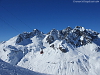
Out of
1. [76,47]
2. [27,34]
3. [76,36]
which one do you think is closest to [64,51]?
[76,47]

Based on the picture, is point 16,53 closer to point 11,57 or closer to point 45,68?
point 11,57

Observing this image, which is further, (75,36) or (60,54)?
(75,36)

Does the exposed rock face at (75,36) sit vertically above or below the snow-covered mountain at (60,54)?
above

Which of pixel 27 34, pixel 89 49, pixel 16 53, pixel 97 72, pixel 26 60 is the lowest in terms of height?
pixel 97 72

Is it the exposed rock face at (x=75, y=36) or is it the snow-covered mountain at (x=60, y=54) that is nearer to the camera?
the snow-covered mountain at (x=60, y=54)

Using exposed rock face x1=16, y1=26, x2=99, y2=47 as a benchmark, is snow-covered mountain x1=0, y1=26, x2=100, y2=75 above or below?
below

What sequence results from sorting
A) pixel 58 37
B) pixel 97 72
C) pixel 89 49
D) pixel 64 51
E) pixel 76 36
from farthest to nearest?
pixel 58 37 < pixel 76 36 < pixel 89 49 < pixel 64 51 < pixel 97 72

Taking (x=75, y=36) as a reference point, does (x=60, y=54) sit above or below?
below

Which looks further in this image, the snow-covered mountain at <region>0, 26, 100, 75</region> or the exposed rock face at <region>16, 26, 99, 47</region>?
the exposed rock face at <region>16, 26, 99, 47</region>
